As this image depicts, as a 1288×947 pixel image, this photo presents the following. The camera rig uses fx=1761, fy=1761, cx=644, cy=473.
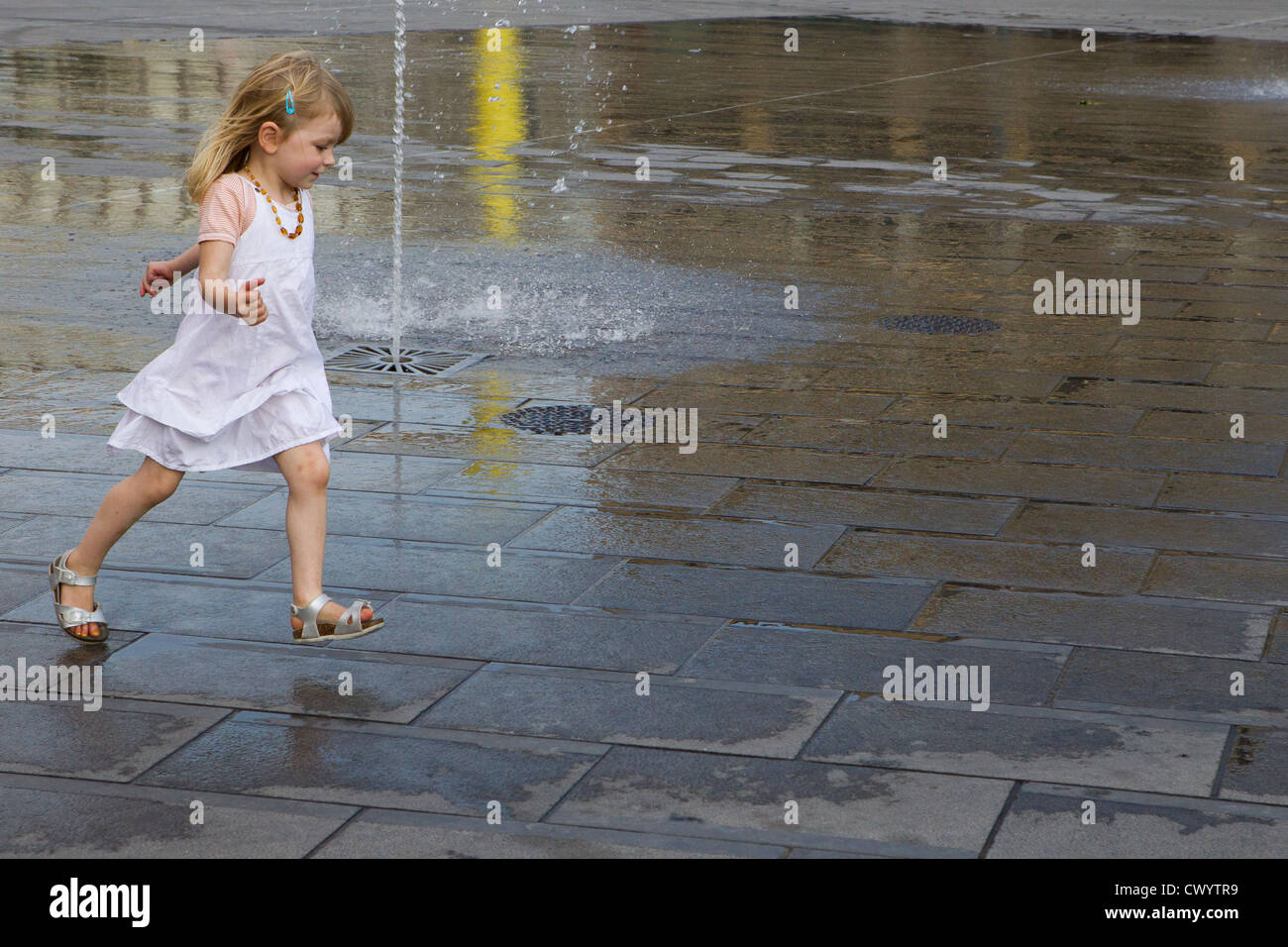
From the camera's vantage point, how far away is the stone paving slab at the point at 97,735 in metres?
4.20

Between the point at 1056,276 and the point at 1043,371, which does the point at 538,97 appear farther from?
the point at 1043,371

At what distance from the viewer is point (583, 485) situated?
6.67 m

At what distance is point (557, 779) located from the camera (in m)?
4.18

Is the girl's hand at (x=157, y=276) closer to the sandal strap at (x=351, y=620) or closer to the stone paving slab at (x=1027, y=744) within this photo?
the sandal strap at (x=351, y=620)

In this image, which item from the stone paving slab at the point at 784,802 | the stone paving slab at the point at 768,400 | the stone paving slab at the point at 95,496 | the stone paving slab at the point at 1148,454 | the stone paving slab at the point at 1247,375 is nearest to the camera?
the stone paving slab at the point at 784,802

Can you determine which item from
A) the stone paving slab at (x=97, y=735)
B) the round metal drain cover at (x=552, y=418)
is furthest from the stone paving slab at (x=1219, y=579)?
the stone paving slab at (x=97, y=735)

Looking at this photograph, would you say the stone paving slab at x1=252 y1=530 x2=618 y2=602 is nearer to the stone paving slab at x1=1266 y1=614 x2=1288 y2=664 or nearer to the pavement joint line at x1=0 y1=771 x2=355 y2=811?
the pavement joint line at x1=0 y1=771 x2=355 y2=811

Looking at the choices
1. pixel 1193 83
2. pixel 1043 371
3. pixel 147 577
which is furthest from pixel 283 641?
pixel 1193 83

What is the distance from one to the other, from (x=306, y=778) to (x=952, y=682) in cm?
176

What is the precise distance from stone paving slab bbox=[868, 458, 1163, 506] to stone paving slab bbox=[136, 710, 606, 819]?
273cm

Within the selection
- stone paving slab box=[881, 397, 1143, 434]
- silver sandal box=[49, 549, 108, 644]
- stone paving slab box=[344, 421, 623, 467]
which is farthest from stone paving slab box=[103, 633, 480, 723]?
stone paving slab box=[881, 397, 1143, 434]

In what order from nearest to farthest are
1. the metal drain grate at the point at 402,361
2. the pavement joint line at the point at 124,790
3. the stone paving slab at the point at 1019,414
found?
1. the pavement joint line at the point at 124,790
2. the stone paving slab at the point at 1019,414
3. the metal drain grate at the point at 402,361

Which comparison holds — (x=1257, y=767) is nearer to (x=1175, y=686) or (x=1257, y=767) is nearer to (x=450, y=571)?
(x=1175, y=686)

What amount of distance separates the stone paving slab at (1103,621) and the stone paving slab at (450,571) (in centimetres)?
113
